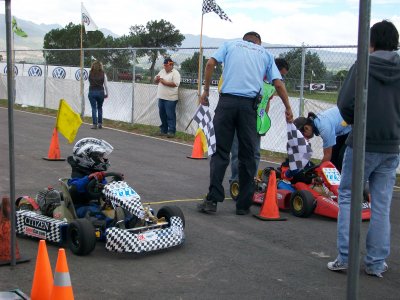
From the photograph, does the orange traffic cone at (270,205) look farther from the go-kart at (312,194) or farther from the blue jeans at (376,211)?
the blue jeans at (376,211)

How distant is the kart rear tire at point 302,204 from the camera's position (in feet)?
22.9

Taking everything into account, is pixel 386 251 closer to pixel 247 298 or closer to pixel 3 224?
pixel 247 298

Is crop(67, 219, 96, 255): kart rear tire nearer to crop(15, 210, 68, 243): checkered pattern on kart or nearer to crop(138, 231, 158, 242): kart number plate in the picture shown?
crop(15, 210, 68, 243): checkered pattern on kart

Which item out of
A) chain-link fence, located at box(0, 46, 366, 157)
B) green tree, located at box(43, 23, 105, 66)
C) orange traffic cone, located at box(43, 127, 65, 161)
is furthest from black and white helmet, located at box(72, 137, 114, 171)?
green tree, located at box(43, 23, 105, 66)

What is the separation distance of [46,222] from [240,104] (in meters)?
2.53

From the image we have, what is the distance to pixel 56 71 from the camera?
20.7 meters

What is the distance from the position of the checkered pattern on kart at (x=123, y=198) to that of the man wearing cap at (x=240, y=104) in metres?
1.70

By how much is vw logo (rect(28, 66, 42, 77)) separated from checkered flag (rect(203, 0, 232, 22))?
8997mm

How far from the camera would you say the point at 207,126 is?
23.4 feet

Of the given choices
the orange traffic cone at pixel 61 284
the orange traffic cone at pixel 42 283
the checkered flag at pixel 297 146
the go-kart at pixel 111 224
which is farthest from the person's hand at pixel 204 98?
the orange traffic cone at pixel 61 284

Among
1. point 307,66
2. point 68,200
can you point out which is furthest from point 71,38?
point 68,200

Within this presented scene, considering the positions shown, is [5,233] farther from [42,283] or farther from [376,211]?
[376,211]

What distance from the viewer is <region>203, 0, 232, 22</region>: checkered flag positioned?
1417 cm

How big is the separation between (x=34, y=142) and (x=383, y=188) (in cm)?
935
